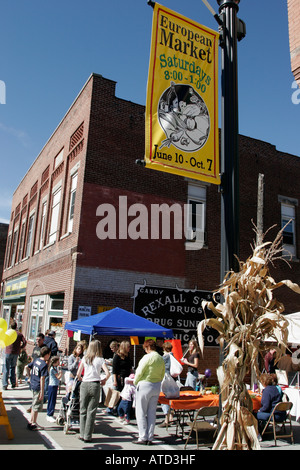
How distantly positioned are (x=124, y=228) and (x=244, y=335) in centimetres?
1046

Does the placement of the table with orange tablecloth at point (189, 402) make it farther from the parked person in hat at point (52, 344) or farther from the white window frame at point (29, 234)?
the white window frame at point (29, 234)

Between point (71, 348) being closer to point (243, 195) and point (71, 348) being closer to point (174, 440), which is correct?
point (174, 440)

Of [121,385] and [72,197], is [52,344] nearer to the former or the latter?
[121,385]

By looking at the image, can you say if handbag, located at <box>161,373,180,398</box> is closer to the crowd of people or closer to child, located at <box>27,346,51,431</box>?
the crowd of people

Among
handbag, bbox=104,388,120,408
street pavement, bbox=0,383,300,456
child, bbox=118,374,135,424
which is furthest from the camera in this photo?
handbag, bbox=104,388,120,408

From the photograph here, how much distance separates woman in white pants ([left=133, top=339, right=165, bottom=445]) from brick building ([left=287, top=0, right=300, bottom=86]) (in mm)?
6291

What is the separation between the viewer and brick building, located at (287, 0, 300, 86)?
8000mm

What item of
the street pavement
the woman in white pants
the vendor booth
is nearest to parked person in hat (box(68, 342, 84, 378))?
the street pavement

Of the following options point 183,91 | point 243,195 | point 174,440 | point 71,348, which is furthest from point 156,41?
point 243,195

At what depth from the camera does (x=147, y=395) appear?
664cm

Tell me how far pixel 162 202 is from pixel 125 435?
891 centimetres

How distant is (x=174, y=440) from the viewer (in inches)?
280

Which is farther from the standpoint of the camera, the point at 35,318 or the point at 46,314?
the point at 35,318

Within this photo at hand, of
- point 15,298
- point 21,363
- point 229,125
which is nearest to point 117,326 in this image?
point 21,363
